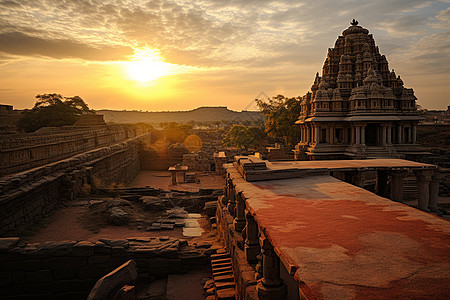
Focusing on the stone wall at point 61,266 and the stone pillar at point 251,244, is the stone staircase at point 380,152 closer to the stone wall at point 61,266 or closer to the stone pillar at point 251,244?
the stone pillar at point 251,244

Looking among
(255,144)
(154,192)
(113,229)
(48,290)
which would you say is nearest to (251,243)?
(48,290)

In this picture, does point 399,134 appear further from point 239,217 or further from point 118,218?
point 118,218

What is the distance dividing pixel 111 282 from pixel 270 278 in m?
2.86

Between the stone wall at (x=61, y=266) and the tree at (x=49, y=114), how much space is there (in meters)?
26.7

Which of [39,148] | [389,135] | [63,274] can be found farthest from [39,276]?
[389,135]

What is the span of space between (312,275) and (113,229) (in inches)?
342

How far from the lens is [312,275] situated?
9.43 feet

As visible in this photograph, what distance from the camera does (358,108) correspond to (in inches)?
763

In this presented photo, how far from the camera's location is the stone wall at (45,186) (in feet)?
29.0

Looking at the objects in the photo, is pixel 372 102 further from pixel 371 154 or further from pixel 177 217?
pixel 177 217

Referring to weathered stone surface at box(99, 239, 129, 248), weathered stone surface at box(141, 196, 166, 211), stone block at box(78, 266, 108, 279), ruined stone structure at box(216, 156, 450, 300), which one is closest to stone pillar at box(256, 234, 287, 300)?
ruined stone structure at box(216, 156, 450, 300)

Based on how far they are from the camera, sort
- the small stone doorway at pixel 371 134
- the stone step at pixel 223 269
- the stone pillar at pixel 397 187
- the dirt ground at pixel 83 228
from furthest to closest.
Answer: the small stone doorway at pixel 371 134
the stone pillar at pixel 397 187
the dirt ground at pixel 83 228
the stone step at pixel 223 269

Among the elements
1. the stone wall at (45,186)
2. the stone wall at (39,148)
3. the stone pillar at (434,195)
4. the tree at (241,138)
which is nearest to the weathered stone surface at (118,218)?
the stone wall at (45,186)

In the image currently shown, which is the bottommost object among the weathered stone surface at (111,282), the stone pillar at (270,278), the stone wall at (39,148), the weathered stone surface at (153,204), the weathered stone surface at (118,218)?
the weathered stone surface at (153,204)
